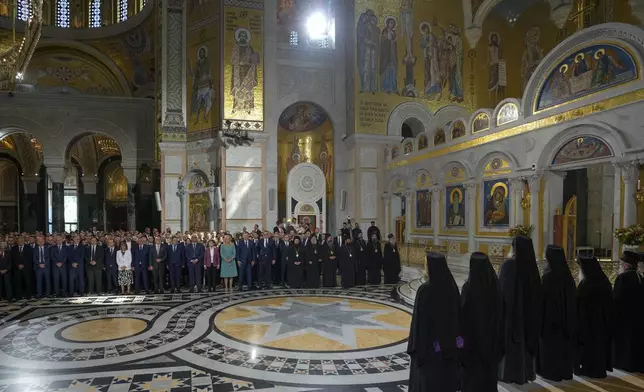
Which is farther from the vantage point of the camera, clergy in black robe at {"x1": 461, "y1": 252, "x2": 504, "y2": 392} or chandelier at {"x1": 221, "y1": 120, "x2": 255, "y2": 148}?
chandelier at {"x1": 221, "y1": 120, "x2": 255, "y2": 148}

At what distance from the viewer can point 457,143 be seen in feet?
45.8

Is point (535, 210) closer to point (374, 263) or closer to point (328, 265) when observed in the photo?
point (374, 263)

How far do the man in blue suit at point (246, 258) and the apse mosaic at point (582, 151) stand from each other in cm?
822

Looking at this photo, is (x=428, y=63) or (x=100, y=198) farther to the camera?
(x=100, y=198)

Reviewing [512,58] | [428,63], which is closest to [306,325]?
[428,63]

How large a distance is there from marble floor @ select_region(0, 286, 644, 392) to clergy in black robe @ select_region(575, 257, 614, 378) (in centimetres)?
24

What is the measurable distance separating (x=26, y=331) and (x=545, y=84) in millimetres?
12667

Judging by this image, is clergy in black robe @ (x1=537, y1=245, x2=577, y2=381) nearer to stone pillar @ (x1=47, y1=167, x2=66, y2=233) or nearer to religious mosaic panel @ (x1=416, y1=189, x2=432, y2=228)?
religious mosaic panel @ (x1=416, y1=189, x2=432, y2=228)

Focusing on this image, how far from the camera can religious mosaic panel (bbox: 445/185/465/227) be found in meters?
13.9

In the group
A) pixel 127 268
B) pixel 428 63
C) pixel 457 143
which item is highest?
pixel 428 63

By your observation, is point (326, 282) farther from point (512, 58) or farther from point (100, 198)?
point (100, 198)

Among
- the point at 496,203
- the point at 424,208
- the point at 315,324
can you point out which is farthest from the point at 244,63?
the point at 315,324

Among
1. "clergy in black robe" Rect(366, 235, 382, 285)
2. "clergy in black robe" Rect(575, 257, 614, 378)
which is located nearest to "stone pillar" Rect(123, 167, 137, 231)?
"clergy in black robe" Rect(366, 235, 382, 285)

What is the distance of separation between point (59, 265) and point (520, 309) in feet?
33.5
